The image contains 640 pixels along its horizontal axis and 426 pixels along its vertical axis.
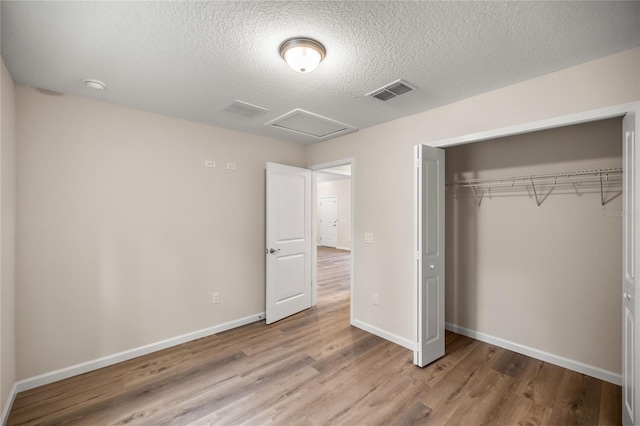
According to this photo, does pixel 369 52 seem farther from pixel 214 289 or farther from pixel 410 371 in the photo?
pixel 214 289

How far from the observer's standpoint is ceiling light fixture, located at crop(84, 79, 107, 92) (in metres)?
2.29

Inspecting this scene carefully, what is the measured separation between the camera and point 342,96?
260 cm

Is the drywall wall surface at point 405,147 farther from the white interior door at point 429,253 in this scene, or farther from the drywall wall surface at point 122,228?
the drywall wall surface at point 122,228

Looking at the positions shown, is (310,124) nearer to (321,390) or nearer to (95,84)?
(95,84)

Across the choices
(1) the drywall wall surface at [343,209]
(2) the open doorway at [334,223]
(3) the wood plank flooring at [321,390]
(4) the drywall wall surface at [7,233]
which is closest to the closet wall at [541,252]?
(3) the wood plank flooring at [321,390]

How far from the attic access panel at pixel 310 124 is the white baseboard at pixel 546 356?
9.15ft

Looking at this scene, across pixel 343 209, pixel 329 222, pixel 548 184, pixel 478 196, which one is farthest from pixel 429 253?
pixel 329 222

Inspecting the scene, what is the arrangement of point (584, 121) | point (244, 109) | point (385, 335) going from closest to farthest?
1. point (584, 121)
2. point (244, 109)
3. point (385, 335)

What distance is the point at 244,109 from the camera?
292 cm

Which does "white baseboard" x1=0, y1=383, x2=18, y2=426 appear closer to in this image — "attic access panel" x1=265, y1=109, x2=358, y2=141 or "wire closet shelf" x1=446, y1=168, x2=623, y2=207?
"attic access panel" x1=265, y1=109, x2=358, y2=141

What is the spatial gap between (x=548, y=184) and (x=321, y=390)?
285cm

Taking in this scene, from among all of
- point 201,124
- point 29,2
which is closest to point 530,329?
point 201,124

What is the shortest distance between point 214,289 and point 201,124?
1998mm

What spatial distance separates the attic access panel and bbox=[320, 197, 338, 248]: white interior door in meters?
7.18
